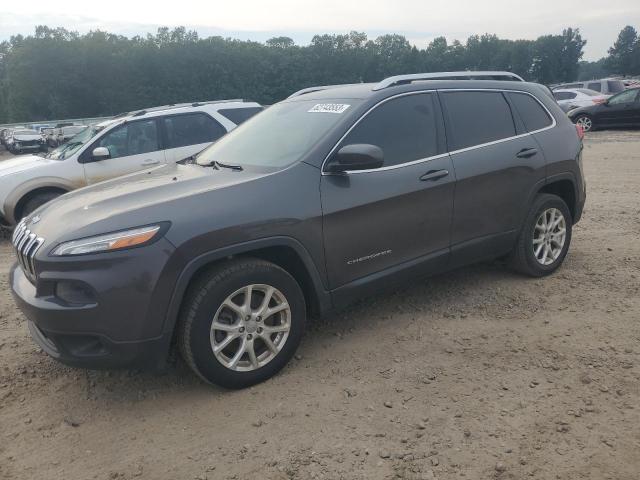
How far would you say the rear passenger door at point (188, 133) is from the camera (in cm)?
790

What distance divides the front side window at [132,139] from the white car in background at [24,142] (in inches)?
705

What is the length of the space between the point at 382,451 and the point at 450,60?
328 ft

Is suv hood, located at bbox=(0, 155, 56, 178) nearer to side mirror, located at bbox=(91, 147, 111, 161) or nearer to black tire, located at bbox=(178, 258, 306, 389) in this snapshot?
side mirror, located at bbox=(91, 147, 111, 161)

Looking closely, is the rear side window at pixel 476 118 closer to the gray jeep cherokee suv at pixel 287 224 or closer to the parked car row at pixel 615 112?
the gray jeep cherokee suv at pixel 287 224

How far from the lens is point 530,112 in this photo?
4.84 m

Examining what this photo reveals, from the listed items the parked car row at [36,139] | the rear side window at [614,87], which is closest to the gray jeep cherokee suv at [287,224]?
the parked car row at [36,139]

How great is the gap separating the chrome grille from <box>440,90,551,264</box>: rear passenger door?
2845mm

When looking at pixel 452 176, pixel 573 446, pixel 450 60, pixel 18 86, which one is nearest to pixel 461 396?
pixel 573 446

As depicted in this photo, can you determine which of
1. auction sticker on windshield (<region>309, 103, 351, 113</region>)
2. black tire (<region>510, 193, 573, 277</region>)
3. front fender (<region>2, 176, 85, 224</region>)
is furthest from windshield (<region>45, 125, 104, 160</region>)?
black tire (<region>510, 193, 573, 277</region>)

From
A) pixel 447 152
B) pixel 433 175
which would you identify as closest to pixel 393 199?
pixel 433 175

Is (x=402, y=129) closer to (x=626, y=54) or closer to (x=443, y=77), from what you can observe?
(x=443, y=77)

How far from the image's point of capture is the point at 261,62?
85625mm

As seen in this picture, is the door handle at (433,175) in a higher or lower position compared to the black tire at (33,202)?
higher

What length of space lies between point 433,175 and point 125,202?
6.99 ft
